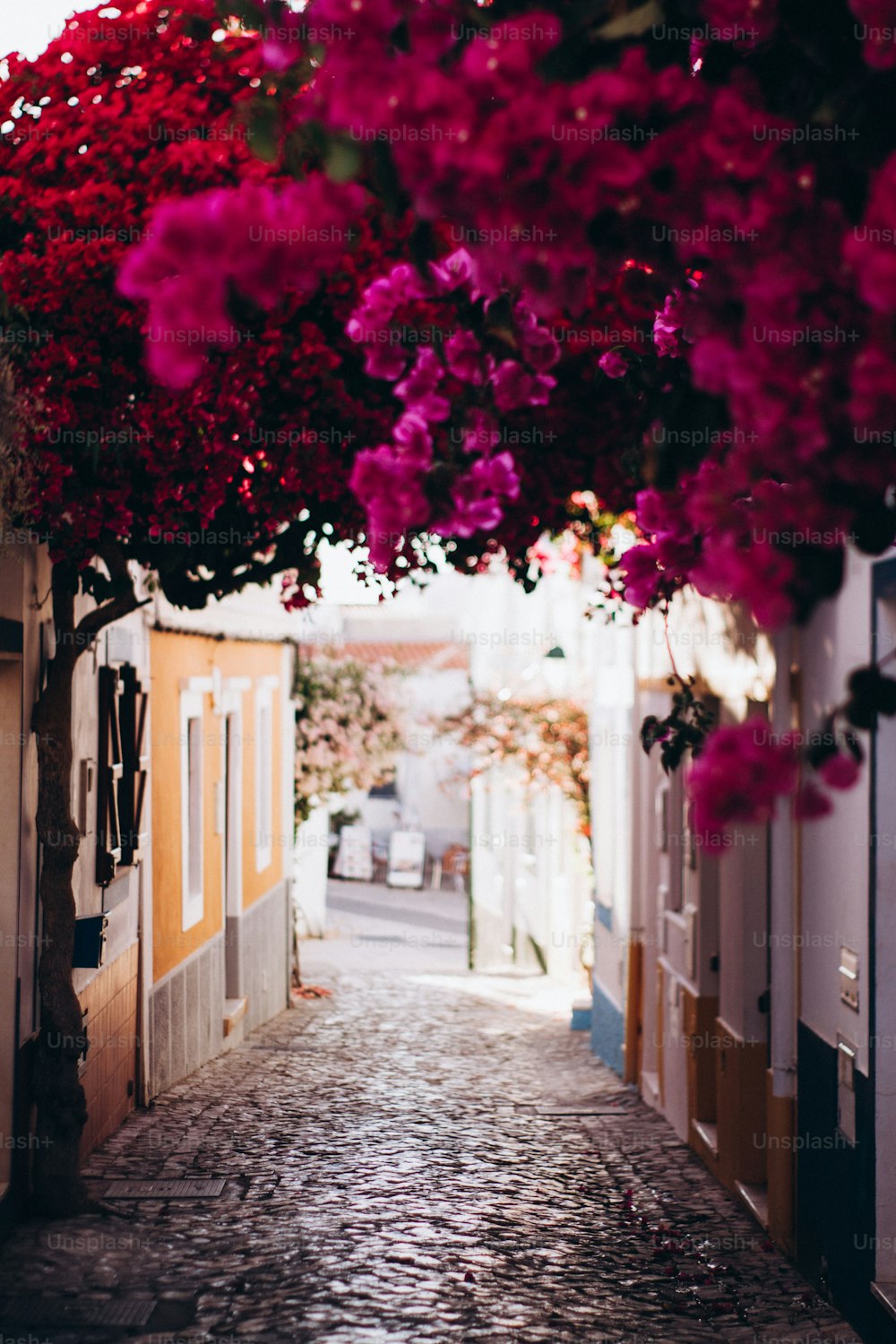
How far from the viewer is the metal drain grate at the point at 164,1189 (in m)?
6.78

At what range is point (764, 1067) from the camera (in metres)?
7.46

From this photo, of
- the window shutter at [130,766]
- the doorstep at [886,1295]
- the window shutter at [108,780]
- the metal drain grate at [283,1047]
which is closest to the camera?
the doorstep at [886,1295]

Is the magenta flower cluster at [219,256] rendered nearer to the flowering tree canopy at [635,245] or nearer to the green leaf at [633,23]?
the flowering tree canopy at [635,245]

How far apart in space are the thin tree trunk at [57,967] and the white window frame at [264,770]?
8056 mm

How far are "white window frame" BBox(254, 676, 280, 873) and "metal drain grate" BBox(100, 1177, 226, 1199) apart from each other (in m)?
7.37

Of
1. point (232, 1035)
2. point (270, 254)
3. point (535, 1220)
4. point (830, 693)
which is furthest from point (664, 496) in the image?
point (232, 1035)

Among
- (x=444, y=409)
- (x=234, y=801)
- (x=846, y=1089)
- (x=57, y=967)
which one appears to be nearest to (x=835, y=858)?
(x=846, y=1089)

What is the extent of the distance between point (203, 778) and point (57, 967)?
211 inches

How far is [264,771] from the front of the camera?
49.7 feet

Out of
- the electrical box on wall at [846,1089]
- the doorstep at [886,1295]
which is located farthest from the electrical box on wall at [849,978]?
the doorstep at [886,1295]

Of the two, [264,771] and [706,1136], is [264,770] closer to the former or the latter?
[264,771]

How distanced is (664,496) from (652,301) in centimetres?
68

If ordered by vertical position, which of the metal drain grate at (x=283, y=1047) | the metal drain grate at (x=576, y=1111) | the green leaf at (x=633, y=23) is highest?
the green leaf at (x=633, y=23)

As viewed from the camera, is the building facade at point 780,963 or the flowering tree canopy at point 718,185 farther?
the building facade at point 780,963
